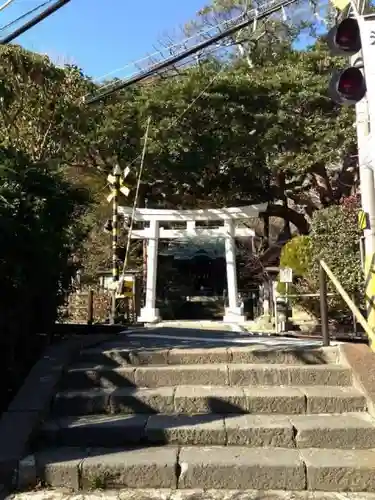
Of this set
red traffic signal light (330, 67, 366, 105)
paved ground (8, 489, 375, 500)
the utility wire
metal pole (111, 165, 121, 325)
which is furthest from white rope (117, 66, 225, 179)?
→ paved ground (8, 489, 375, 500)

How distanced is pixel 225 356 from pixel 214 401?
702 mm

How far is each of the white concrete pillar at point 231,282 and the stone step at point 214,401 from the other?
1007cm

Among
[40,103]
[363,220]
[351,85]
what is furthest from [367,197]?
[40,103]

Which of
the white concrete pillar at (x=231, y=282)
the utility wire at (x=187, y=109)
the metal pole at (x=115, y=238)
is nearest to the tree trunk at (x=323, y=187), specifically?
the white concrete pillar at (x=231, y=282)

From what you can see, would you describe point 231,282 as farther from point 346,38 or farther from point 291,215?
point 346,38

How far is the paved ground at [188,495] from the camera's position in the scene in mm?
3377

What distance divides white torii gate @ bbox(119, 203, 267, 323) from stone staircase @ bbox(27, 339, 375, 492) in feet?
32.5

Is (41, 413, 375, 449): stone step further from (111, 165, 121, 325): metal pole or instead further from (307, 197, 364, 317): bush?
(111, 165, 121, 325): metal pole

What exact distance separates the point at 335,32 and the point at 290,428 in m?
3.46

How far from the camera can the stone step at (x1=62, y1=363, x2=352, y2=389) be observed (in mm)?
4617

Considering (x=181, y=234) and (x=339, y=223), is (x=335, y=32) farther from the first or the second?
(x=181, y=234)

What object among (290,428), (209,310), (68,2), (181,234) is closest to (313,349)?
(290,428)

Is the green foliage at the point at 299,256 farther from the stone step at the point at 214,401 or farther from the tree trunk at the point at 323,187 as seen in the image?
the stone step at the point at 214,401

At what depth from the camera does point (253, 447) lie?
152 inches
